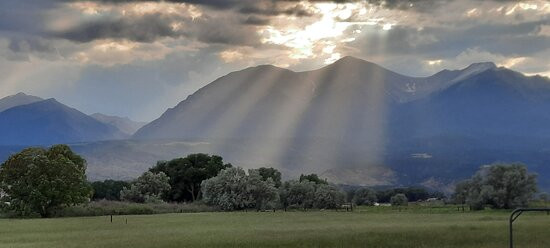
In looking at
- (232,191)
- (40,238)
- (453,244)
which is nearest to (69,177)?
(232,191)

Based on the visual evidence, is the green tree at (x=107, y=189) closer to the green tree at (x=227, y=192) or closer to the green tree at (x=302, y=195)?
→ the green tree at (x=227, y=192)

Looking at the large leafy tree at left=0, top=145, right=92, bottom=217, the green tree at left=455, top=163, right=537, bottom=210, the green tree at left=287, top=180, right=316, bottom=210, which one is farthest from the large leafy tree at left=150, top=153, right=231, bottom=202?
the green tree at left=455, top=163, right=537, bottom=210

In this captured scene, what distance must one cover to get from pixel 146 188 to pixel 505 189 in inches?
3109

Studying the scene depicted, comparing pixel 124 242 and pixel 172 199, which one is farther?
pixel 172 199

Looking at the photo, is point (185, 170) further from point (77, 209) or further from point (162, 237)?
point (162, 237)

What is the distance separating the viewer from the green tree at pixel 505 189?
125m

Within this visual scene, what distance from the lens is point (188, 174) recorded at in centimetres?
16238

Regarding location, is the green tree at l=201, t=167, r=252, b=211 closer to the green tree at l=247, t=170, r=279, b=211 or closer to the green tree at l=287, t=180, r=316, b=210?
the green tree at l=247, t=170, r=279, b=211

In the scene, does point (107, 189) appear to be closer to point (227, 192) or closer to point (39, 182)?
point (227, 192)

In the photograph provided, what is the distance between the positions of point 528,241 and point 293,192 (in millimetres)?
101672

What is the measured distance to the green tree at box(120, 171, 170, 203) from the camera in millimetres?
144375

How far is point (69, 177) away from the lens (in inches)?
4080

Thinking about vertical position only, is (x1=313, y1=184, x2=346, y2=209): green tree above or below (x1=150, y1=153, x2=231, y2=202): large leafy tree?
below

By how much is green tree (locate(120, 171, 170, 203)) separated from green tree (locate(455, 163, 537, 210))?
69.8 metres
